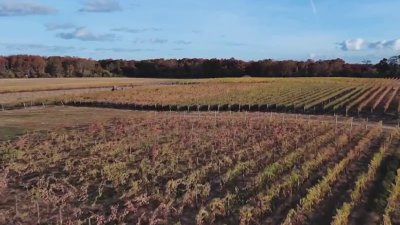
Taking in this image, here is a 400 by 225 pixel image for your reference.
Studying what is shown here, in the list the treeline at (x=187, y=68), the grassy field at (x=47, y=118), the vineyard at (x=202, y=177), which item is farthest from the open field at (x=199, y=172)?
the treeline at (x=187, y=68)

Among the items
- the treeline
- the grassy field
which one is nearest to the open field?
the grassy field

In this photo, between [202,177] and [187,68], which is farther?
[187,68]

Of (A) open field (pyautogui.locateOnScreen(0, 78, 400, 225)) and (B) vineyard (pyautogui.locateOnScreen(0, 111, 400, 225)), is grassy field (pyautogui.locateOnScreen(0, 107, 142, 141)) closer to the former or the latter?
(A) open field (pyautogui.locateOnScreen(0, 78, 400, 225))

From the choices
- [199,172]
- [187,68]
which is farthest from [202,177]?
[187,68]

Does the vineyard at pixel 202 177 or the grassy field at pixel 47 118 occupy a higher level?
the vineyard at pixel 202 177

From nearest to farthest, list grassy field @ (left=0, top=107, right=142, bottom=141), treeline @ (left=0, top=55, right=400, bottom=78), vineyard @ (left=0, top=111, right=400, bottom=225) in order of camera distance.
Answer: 1. vineyard @ (left=0, top=111, right=400, bottom=225)
2. grassy field @ (left=0, top=107, right=142, bottom=141)
3. treeline @ (left=0, top=55, right=400, bottom=78)

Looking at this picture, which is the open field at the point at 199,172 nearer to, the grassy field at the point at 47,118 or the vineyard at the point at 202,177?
the vineyard at the point at 202,177

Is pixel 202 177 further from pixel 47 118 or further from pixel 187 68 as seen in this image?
pixel 187 68
